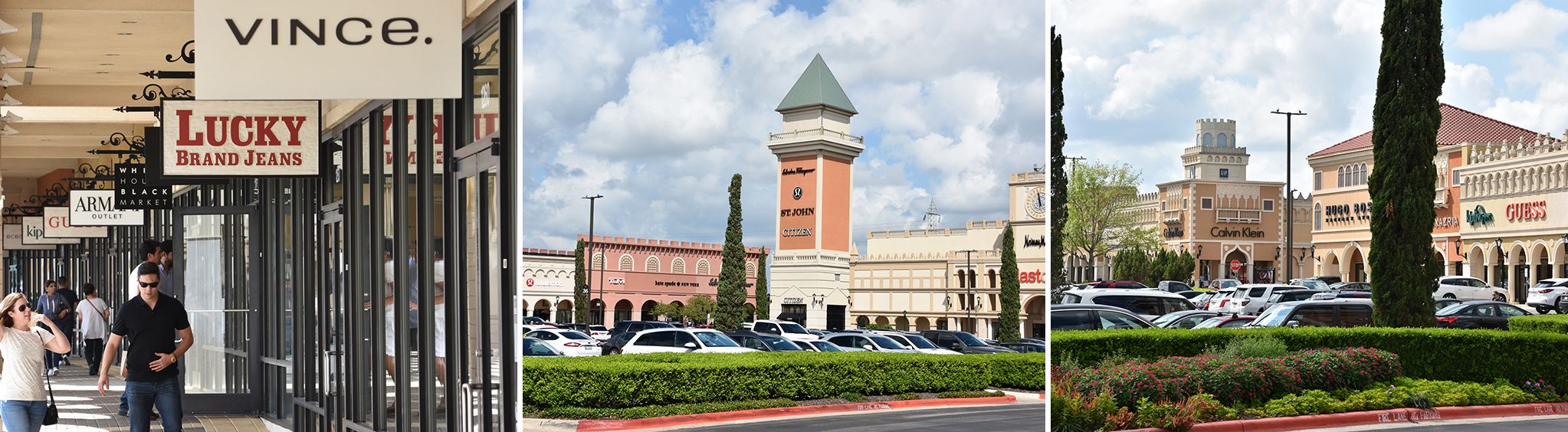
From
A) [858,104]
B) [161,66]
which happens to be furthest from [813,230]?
[161,66]

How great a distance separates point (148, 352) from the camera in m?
7.48

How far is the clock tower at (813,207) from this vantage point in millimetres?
65562

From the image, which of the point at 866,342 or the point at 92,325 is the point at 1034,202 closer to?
the point at 866,342

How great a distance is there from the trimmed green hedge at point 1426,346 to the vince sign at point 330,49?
10.7 metres

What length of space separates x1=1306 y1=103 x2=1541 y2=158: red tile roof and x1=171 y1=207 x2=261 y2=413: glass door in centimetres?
6659

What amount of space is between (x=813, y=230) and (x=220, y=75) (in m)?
61.9

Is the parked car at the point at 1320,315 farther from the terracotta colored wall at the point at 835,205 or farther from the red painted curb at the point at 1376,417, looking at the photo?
the terracotta colored wall at the point at 835,205

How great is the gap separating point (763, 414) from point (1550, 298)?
30361 millimetres

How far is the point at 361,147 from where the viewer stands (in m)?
8.73

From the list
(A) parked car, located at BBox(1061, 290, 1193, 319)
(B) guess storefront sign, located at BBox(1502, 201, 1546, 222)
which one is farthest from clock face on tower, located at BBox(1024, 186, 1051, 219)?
(B) guess storefront sign, located at BBox(1502, 201, 1546, 222)

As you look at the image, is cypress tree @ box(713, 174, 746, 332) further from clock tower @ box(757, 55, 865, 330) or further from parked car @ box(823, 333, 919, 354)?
parked car @ box(823, 333, 919, 354)

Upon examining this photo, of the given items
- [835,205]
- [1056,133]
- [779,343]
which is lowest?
[779,343]

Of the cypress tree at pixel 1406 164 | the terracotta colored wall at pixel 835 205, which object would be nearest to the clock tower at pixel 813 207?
the terracotta colored wall at pixel 835 205

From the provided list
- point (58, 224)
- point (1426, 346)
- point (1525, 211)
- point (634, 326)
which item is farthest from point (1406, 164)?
point (1525, 211)
